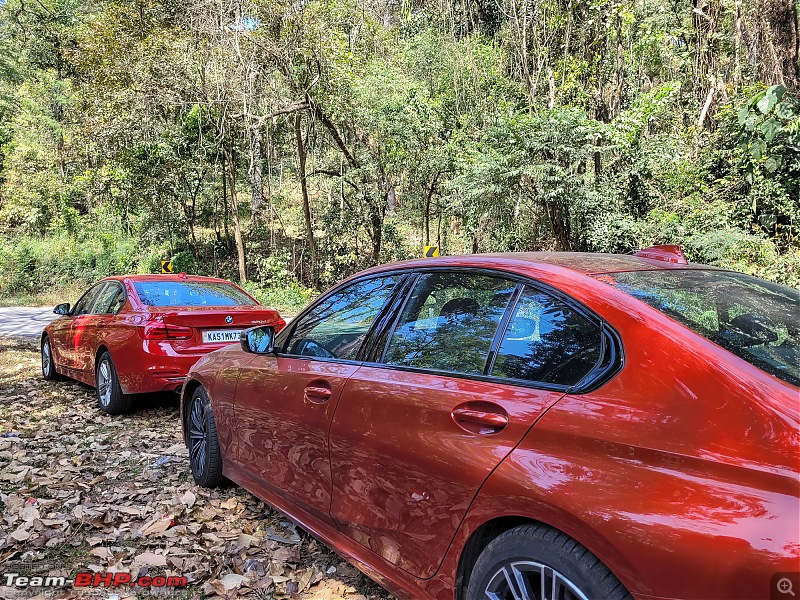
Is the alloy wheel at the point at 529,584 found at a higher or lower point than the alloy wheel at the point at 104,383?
higher

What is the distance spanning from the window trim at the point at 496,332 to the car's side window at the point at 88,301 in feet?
15.6

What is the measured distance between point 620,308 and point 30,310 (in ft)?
70.2

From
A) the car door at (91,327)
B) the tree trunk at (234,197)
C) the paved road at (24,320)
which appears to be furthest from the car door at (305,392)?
the tree trunk at (234,197)

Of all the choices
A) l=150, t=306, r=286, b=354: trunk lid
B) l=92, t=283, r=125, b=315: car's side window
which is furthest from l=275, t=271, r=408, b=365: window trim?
l=92, t=283, r=125, b=315: car's side window

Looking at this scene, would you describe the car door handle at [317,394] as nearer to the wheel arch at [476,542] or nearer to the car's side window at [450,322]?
the car's side window at [450,322]

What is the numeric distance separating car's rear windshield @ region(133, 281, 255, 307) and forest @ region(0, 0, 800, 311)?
22.8 feet

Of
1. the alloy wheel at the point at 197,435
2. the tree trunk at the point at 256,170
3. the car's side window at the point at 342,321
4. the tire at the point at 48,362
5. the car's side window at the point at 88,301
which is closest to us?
the car's side window at the point at 342,321

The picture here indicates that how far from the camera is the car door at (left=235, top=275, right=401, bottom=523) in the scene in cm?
286

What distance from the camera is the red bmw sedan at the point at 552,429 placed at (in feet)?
4.98

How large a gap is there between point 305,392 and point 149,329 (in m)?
3.46

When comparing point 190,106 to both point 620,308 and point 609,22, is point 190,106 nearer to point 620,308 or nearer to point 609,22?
point 609,22

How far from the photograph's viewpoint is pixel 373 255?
1831cm

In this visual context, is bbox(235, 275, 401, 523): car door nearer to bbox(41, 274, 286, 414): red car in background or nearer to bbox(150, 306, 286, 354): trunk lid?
bbox(41, 274, 286, 414): red car in background

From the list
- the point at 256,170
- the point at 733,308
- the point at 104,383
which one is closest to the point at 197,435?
the point at 104,383
